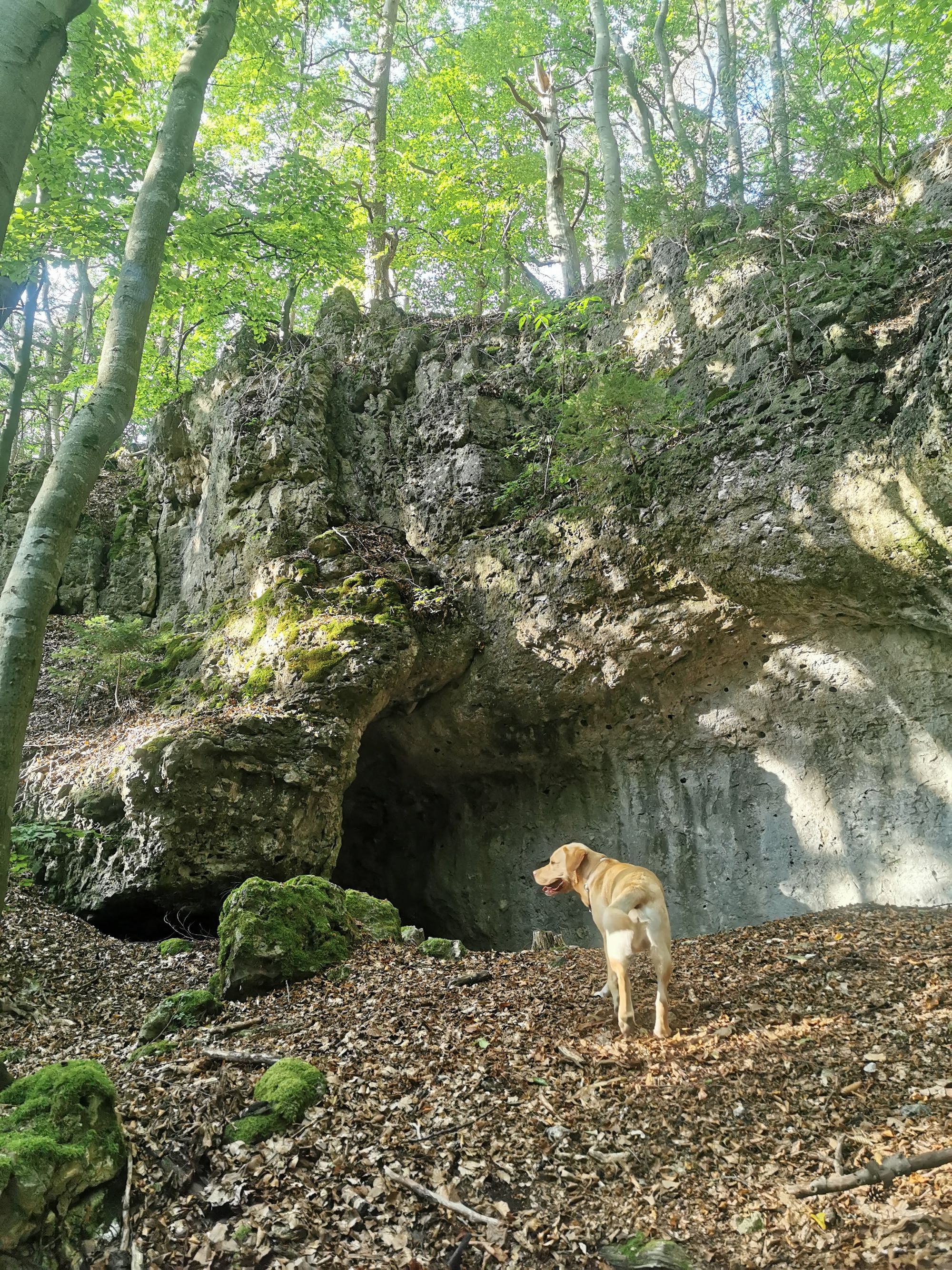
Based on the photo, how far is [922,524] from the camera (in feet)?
20.9

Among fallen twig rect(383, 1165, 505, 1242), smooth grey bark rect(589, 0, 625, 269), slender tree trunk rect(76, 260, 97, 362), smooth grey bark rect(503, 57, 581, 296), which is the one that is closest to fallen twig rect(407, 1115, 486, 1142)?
fallen twig rect(383, 1165, 505, 1242)

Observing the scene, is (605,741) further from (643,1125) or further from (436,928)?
(643,1125)

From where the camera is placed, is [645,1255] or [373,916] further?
[373,916]

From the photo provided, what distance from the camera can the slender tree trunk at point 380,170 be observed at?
14305 millimetres

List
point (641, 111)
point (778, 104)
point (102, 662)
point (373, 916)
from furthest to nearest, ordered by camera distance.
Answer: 1. point (641, 111)
2. point (778, 104)
3. point (102, 662)
4. point (373, 916)

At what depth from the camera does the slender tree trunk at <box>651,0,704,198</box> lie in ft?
38.6

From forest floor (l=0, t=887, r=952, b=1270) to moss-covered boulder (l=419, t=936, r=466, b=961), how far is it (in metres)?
0.64

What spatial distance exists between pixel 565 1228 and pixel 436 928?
795 centimetres

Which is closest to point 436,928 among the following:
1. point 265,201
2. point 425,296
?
point 265,201

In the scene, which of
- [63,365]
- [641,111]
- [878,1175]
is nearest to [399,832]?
[878,1175]

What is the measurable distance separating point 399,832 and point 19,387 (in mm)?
7464

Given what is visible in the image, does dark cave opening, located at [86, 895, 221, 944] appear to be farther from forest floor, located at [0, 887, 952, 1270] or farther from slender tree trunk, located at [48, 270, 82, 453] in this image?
slender tree trunk, located at [48, 270, 82, 453]

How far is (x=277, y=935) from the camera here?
16.6 ft

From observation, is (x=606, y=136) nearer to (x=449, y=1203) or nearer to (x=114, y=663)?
(x=114, y=663)
